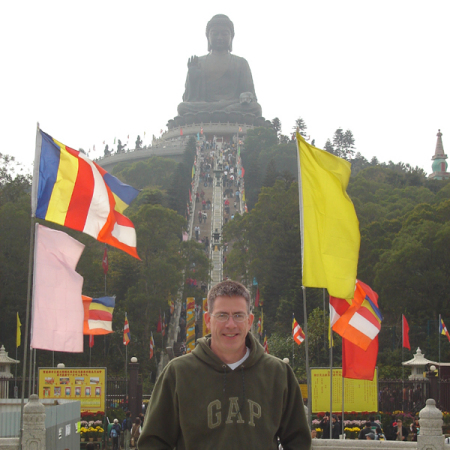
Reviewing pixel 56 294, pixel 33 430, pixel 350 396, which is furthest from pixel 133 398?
pixel 56 294

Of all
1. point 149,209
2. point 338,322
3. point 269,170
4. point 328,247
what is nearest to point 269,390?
point 328,247

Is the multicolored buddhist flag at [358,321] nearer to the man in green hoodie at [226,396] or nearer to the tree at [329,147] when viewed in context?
the man in green hoodie at [226,396]

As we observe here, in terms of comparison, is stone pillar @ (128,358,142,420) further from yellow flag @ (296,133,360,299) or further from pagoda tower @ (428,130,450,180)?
pagoda tower @ (428,130,450,180)

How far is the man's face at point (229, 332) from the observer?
14.4 ft

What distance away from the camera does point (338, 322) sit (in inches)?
545

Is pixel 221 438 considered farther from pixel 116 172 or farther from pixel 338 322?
pixel 116 172

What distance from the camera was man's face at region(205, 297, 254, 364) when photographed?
440 centimetres

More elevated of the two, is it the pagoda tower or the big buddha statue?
the big buddha statue

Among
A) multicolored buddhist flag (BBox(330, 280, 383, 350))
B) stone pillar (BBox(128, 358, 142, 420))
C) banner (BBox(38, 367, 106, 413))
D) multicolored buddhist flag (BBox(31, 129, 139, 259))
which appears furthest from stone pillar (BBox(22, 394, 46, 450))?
stone pillar (BBox(128, 358, 142, 420))

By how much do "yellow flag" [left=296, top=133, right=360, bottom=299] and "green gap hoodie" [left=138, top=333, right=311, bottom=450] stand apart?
21.8ft

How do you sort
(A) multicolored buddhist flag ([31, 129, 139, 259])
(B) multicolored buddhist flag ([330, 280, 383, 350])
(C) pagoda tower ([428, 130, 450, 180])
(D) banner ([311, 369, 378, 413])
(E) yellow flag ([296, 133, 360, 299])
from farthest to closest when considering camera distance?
1. (C) pagoda tower ([428, 130, 450, 180])
2. (D) banner ([311, 369, 378, 413])
3. (B) multicolored buddhist flag ([330, 280, 383, 350])
4. (A) multicolored buddhist flag ([31, 129, 139, 259])
5. (E) yellow flag ([296, 133, 360, 299])

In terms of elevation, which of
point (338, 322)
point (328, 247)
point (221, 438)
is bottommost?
point (221, 438)

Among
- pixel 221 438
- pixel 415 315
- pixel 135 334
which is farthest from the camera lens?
pixel 135 334

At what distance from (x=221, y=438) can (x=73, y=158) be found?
867cm
